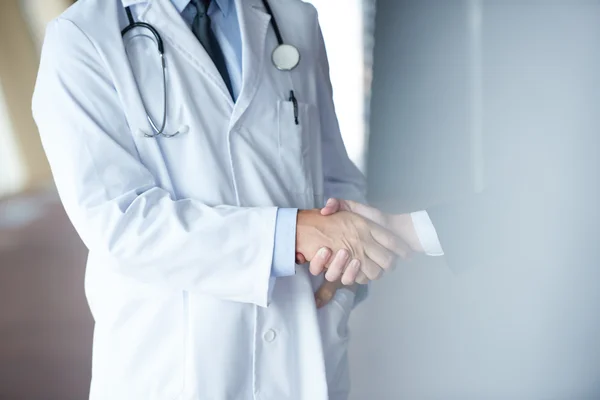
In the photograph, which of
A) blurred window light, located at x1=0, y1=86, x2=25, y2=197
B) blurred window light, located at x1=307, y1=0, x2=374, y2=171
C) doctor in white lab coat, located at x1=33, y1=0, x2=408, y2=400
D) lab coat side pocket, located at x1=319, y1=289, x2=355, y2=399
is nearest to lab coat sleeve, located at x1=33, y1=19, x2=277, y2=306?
doctor in white lab coat, located at x1=33, y1=0, x2=408, y2=400

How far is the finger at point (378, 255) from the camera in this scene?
0.84 metres

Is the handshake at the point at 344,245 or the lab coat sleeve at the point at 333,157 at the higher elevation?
the lab coat sleeve at the point at 333,157

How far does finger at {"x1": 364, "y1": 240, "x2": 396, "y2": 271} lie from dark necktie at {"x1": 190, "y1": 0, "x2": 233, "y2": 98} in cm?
32

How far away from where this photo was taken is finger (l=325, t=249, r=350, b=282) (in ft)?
2.69

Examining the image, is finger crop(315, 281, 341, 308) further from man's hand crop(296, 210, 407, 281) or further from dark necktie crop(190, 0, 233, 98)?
dark necktie crop(190, 0, 233, 98)

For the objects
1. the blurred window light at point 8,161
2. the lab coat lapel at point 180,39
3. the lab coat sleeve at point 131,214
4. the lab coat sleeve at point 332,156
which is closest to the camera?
the lab coat sleeve at point 131,214

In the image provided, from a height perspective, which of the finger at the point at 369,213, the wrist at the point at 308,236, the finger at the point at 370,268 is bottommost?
the finger at the point at 370,268

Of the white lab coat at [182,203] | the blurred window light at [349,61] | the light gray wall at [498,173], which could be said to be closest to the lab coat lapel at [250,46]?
the white lab coat at [182,203]

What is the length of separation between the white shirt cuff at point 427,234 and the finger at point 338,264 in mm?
142

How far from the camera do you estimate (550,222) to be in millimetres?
826

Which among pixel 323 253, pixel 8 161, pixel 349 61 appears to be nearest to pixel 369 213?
pixel 323 253

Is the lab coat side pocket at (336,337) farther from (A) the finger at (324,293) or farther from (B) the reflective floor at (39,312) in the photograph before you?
(B) the reflective floor at (39,312)

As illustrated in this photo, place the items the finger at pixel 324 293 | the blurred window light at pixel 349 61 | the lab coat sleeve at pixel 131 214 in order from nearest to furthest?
1. the lab coat sleeve at pixel 131 214
2. the finger at pixel 324 293
3. the blurred window light at pixel 349 61

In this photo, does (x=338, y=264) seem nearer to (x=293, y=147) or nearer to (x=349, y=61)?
(x=293, y=147)
